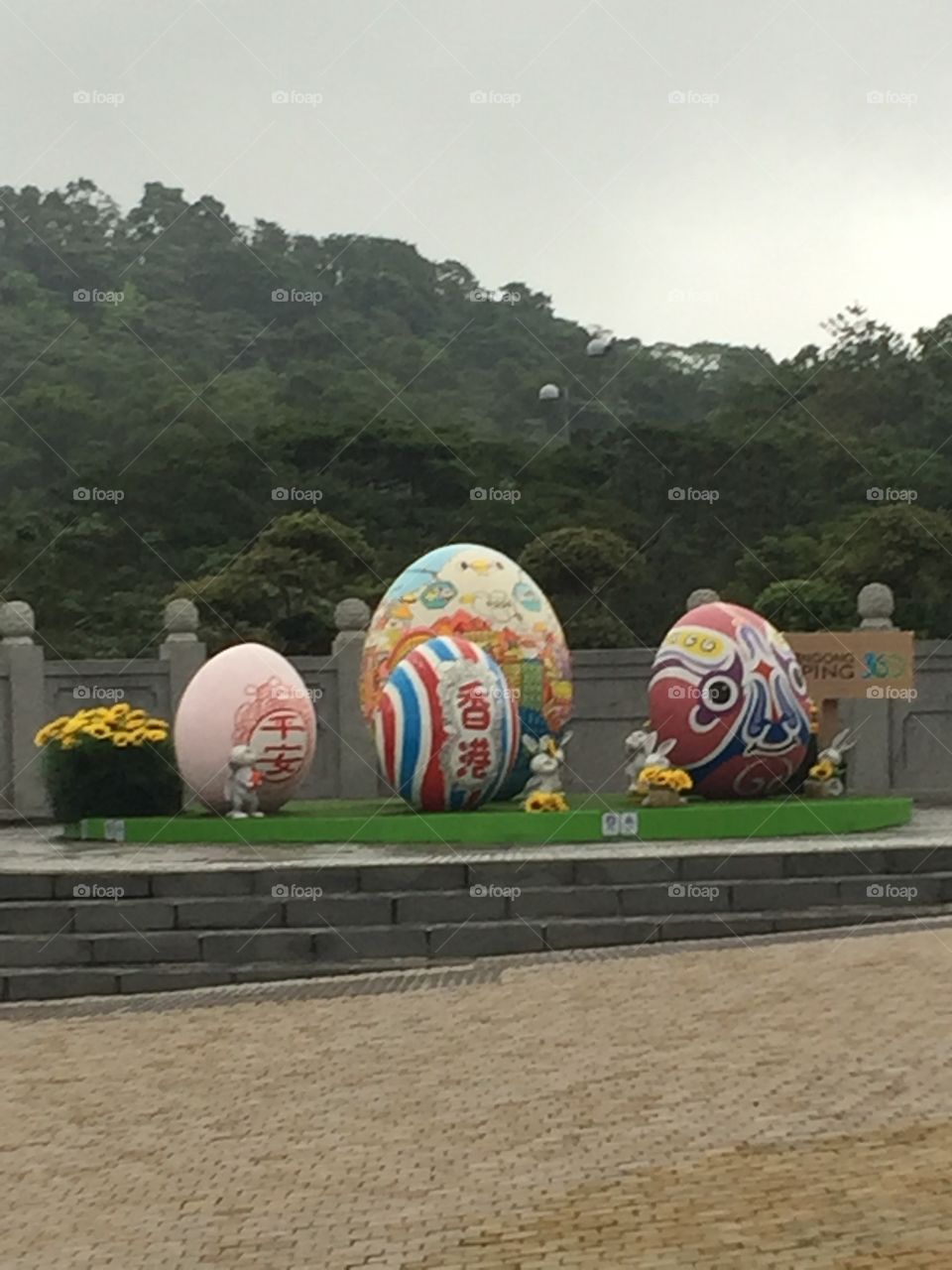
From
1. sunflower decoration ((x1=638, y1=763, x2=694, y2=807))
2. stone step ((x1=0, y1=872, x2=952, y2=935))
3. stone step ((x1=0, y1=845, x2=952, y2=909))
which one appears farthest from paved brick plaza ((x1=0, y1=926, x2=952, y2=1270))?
sunflower decoration ((x1=638, y1=763, x2=694, y2=807))

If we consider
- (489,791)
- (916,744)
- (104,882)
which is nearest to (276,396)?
(916,744)

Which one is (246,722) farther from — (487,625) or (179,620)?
(179,620)

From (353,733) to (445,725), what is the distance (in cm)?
649

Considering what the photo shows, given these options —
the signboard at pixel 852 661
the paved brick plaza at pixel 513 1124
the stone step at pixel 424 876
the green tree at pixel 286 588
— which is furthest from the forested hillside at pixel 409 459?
the paved brick plaza at pixel 513 1124

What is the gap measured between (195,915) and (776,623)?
19.4 m

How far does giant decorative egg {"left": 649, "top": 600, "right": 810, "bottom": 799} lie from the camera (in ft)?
58.4

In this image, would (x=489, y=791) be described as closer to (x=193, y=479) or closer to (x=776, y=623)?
(x=776, y=623)

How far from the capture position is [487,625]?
18891 millimetres

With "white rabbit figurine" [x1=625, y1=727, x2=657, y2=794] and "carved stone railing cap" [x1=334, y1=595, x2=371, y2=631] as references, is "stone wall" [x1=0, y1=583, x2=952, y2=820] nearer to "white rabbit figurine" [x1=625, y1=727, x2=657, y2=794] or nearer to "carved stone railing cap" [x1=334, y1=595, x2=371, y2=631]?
"carved stone railing cap" [x1=334, y1=595, x2=371, y2=631]

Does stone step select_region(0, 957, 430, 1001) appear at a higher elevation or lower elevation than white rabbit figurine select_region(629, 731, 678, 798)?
lower

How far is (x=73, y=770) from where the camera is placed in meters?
19.0

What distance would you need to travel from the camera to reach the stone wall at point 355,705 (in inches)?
902

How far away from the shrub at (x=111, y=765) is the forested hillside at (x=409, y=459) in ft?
41.3

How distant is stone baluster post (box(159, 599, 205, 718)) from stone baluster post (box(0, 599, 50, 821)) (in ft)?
4.93
